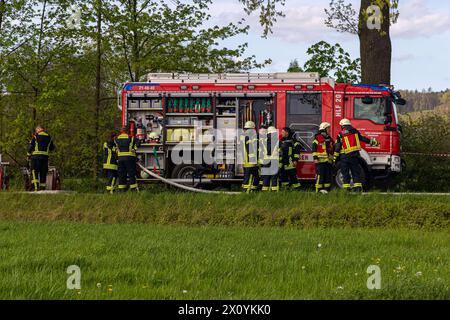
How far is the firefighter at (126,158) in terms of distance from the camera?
16641mm

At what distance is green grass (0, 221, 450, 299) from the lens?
5891 millimetres

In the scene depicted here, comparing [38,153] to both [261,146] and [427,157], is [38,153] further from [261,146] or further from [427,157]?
[427,157]

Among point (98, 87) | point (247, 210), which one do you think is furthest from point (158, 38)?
point (247, 210)

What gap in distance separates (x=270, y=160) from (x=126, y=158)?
3.77 m

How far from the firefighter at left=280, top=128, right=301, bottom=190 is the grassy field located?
8.68ft

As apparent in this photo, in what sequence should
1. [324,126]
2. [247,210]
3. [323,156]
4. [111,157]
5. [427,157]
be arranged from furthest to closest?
[427,157]
[111,157]
[324,126]
[323,156]
[247,210]

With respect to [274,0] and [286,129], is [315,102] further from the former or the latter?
Result: [274,0]

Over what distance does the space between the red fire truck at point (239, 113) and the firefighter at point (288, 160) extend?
72 cm

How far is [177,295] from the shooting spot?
5.80m

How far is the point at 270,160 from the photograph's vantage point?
53.6 ft

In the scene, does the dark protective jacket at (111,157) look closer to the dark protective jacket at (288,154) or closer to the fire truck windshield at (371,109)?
the dark protective jacket at (288,154)

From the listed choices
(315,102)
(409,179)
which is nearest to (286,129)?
(315,102)

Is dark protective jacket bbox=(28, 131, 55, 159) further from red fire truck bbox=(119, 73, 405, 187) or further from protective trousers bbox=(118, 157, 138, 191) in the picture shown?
protective trousers bbox=(118, 157, 138, 191)
